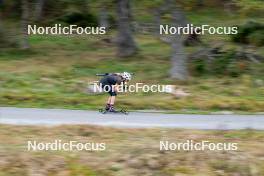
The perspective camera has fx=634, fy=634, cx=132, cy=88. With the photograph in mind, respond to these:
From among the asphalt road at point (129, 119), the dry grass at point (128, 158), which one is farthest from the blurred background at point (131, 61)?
the dry grass at point (128, 158)

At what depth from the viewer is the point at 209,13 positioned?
4775cm

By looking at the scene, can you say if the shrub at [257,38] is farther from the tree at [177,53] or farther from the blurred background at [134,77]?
the tree at [177,53]

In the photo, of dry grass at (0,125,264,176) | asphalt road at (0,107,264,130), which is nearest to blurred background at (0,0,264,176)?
dry grass at (0,125,264,176)

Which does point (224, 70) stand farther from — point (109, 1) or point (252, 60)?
point (109, 1)

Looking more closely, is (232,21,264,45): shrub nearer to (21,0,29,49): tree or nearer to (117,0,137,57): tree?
(117,0,137,57): tree

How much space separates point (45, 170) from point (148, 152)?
291 cm

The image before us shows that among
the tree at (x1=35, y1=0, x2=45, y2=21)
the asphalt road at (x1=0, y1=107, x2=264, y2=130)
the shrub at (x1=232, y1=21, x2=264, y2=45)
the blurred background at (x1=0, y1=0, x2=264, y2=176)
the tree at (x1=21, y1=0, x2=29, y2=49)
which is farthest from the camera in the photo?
the tree at (x1=35, y1=0, x2=45, y2=21)

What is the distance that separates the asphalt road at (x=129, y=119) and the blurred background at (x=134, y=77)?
0.72 meters

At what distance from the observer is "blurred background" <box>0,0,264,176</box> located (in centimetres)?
1773

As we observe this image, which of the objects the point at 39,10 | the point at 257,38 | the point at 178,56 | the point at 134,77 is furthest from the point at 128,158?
the point at 39,10

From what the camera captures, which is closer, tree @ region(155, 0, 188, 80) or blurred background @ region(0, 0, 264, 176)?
blurred background @ region(0, 0, 264, 176)

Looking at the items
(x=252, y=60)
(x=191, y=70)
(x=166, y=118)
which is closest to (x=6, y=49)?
(x=191, y=70)

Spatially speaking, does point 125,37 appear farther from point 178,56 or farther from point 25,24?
point 25,24

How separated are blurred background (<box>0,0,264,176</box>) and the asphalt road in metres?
0.72
